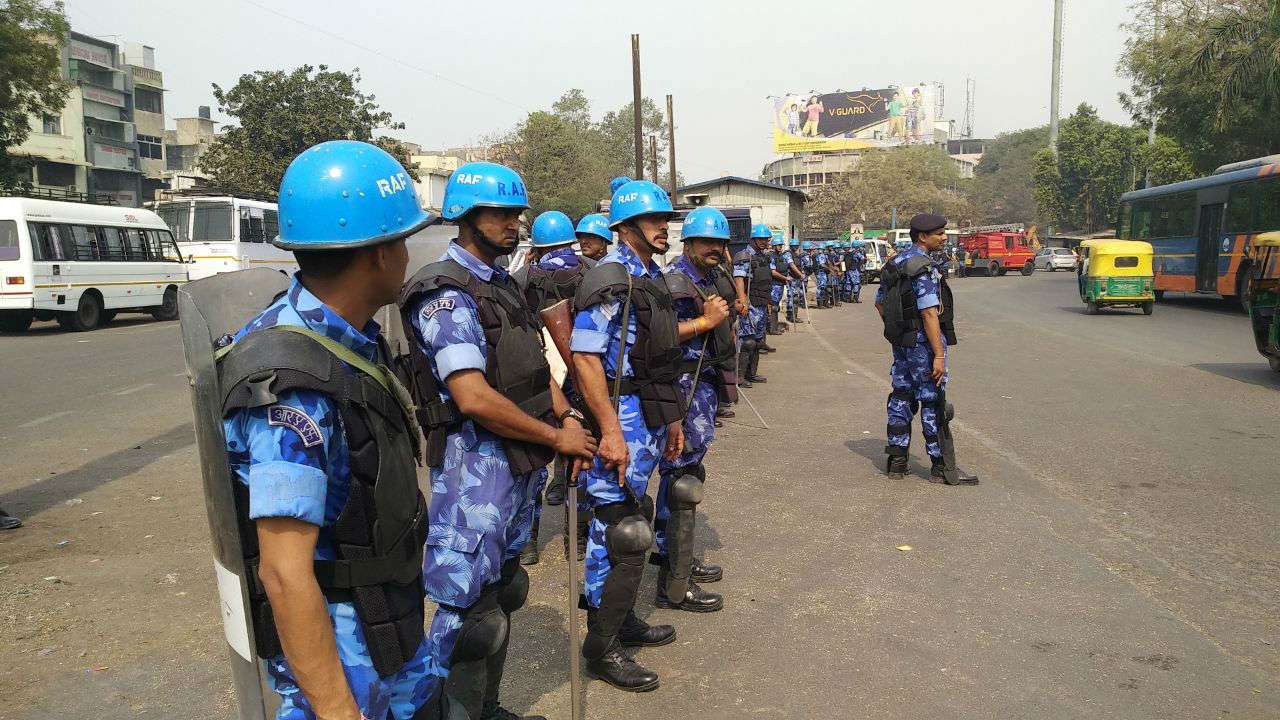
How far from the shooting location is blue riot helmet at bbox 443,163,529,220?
3.09 meters

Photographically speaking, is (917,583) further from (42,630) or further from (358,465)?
(42,630)

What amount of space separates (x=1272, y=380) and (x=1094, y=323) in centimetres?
819

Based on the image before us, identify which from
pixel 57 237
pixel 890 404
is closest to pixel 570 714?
pixel 890 404

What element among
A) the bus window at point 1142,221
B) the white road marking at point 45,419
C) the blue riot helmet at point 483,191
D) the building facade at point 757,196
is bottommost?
the white road marking at point 45,419

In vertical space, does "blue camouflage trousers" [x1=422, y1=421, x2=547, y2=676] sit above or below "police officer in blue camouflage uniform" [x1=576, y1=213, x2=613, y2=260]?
below

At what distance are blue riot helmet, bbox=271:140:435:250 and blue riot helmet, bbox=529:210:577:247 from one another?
5.44 metres

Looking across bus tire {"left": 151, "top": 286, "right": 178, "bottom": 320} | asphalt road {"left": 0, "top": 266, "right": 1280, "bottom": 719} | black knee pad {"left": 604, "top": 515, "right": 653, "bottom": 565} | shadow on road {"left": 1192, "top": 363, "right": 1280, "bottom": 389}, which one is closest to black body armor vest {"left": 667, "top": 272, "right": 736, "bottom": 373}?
black knee pad {"left": 604, "top": 515, "right": 653, "bottom": 565}

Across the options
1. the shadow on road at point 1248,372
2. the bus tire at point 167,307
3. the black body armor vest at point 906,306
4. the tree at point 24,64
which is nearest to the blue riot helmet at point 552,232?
the black body armor vest at point 906,306

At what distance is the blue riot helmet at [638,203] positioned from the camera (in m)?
3.79

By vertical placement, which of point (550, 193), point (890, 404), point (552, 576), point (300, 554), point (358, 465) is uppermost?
point (550, 193)

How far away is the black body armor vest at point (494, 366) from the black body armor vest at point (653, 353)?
0.70m

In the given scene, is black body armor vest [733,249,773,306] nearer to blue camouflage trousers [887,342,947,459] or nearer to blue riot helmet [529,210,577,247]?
blue riot helmet [529,210,577,247]

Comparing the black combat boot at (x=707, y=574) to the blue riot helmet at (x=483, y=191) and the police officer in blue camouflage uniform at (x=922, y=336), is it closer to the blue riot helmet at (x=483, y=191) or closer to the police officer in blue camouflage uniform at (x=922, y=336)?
the blue riot helmet at (x=483, y=191)

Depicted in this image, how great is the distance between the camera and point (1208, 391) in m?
9.93
